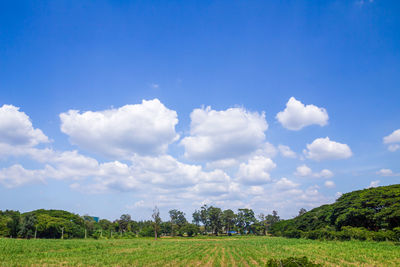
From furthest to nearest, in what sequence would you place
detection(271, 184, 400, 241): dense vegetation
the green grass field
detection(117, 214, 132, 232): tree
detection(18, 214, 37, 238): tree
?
detection(117, 214, 132, 232): tree < detection(18, 214, 37, 238): tree < detection(271, 184, 400, 241): dense vegetation < the green grass field

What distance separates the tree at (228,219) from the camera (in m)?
115

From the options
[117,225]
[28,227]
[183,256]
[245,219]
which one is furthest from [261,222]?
[183,256]

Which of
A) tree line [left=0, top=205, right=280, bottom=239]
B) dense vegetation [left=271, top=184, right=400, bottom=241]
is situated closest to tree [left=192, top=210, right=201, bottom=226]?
tree line [left=0, top=205, right=280, bottom=239]

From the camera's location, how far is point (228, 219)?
Answer: 115562 mm

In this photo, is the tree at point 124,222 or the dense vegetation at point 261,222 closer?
the dense vegetation at point 261,222

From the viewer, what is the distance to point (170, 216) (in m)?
121

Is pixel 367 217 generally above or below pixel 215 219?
above

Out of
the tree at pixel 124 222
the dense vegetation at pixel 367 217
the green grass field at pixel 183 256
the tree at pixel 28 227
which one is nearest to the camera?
the green grass field at pixel 183 256

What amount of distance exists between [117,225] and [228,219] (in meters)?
50.6

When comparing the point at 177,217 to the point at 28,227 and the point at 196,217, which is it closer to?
the point at 196,217

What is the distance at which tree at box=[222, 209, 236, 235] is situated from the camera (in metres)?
115

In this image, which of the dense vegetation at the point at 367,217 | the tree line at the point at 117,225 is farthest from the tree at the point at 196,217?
the dense vegetation at the point at 367,217

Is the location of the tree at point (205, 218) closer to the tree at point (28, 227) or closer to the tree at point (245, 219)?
the tree at point (245, 219)

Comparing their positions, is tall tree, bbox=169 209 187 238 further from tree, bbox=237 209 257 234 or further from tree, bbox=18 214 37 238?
tree, bbox=18 214 37 238
